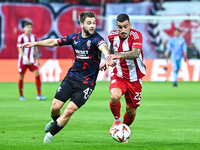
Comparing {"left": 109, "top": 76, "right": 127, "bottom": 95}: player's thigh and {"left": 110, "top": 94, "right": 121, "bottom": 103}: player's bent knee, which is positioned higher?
{"left": 109, "top": 76, "right": 127, "bottom": 95}: player's thigh

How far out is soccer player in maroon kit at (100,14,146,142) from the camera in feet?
29.0

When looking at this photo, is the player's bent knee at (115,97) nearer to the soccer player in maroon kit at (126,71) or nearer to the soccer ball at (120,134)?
the soccer player in maroon kit at (126,71)

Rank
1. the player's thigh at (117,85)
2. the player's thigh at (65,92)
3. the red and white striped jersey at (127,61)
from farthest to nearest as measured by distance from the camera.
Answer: the red and white striped jersey at (127,61) → the player's thigh at (117,85) → the player's thigh at (65,92)

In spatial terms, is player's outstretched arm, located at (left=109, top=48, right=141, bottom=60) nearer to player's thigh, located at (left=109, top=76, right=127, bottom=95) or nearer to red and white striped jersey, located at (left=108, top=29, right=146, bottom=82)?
red and white striped jersey, located at (left=108, top=29, right=146, bottom=82)

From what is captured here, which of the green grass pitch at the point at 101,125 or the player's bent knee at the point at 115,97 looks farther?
the player's bent knee at the point at 115,97

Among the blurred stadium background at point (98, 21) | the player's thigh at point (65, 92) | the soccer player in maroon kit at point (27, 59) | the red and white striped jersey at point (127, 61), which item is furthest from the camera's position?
the blurred stadium background at point (98, 21)

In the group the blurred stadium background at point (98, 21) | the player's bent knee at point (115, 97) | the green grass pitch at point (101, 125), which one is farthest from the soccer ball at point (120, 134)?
the blurred stadium background at point (98, 21)

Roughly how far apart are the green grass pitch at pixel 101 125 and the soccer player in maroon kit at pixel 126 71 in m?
0.57

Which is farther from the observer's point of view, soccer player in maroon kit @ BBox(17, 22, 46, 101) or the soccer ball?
soccer player in maroon kit @ BBox(17, 22, 46, 101)

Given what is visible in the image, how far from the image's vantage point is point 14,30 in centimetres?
3105

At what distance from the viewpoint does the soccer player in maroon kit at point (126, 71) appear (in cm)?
884

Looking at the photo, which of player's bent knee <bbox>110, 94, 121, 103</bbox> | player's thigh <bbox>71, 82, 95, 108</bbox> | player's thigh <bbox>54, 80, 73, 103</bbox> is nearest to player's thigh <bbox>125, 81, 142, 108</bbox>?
player's bent knee <bbox>110, 94, 121, 103</bbox>

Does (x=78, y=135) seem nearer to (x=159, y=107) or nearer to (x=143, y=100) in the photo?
(x=159, y=107)

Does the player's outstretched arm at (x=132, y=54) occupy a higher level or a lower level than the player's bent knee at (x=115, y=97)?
higher
